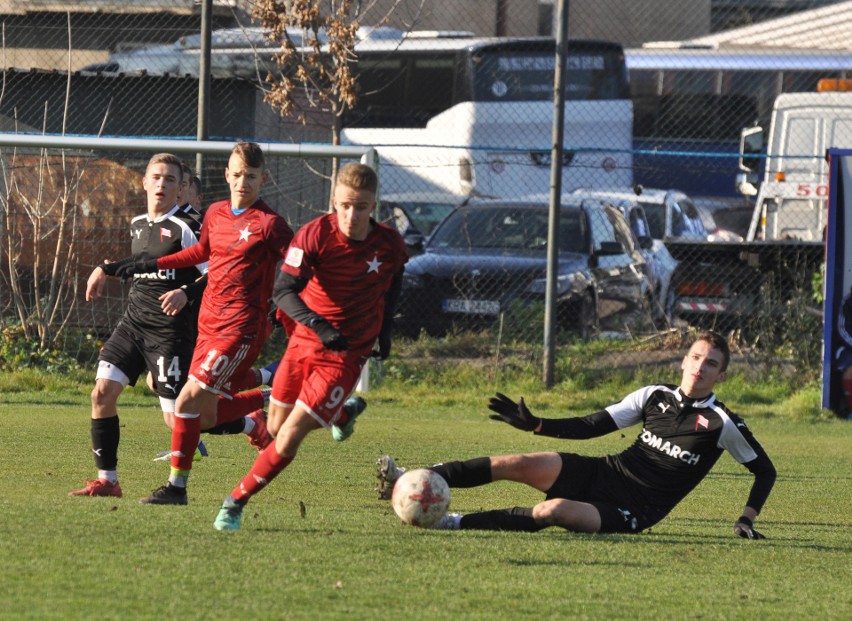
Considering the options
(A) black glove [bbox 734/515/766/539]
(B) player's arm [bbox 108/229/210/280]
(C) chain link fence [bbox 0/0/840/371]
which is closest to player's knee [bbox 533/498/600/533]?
(A) black glove [bbox 734/515/766/539]

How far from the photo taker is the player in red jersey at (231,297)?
6590 mm

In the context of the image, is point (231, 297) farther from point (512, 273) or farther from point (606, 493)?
Result: point (512, 273)

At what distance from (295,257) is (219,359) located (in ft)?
2.95

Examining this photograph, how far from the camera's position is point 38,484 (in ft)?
23.6

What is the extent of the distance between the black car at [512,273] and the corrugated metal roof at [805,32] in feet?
45.8

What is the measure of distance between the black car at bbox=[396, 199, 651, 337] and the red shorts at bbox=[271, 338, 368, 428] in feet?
23.4

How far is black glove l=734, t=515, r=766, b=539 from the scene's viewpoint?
6449 millimetres

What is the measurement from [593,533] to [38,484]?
10.1 feet

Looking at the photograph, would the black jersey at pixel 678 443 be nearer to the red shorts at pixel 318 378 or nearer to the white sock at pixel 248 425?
the red shorts at pixel 318 378

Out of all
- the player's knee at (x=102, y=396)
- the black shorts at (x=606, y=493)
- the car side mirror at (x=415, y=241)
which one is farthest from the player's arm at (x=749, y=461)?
the car side mirror at (x=415, y=241)

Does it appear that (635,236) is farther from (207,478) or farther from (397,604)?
(397,604)

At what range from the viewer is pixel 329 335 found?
18.2 ft

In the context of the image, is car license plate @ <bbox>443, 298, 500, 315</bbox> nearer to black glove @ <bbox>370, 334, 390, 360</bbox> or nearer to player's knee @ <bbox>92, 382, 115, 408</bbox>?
player's knee @ <bbox>92, 382, 115, 408</bbox>

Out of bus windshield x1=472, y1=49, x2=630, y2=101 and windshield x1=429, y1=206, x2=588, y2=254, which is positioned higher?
bus windshield x1=472, y1=49, x2=630, y2=101
